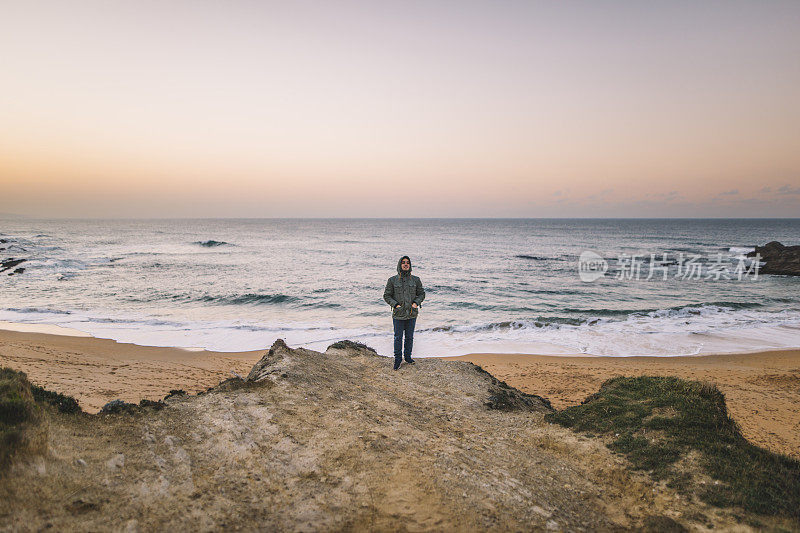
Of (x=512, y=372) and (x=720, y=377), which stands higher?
(x=720, y=377)

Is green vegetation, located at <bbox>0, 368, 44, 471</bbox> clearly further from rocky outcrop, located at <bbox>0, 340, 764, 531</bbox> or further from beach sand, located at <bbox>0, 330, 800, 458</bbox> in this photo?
beach sand, located at <bbox>0, 330, 800, 458</bbox>

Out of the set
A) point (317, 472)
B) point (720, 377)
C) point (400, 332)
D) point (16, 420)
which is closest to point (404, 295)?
point (400, 332)

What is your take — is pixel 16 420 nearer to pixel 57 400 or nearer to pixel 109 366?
pixel 57 400

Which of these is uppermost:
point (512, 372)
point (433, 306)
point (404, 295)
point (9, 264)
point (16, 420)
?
point (404, 295)

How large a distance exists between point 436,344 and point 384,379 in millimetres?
7774

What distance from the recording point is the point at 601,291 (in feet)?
86.4

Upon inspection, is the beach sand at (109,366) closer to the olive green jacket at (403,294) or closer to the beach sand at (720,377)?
the olive green jacket at (403,294)

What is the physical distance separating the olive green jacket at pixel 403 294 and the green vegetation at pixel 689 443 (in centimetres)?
349

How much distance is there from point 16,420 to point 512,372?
36.3 ft

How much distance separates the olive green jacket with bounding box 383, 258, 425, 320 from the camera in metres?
8.16

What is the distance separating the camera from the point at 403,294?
26.8 ft

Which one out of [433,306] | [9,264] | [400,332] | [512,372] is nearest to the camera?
[400,332]

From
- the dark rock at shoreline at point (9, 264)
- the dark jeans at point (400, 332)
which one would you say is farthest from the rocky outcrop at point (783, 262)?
the dark rock at shoreline at point (9, 264)

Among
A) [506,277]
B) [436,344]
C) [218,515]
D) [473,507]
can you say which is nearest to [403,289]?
[473,507]
